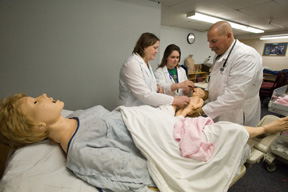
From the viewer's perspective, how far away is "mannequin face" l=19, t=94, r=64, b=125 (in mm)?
838

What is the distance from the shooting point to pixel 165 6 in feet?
8.23

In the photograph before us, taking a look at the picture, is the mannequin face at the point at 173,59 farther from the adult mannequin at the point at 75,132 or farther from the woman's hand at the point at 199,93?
Answer: the adult mannequin at the point at 75,132

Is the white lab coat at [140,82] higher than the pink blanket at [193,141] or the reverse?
higher

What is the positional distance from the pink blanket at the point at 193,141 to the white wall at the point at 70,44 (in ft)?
4.88

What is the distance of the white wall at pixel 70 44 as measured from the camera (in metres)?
1.43

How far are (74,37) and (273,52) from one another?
7967mm

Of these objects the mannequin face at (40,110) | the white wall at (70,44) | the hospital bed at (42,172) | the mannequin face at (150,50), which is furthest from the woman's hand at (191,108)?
the white wall at (70,44)

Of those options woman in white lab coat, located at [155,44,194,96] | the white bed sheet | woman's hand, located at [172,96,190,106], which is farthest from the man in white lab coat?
the white bed sheet

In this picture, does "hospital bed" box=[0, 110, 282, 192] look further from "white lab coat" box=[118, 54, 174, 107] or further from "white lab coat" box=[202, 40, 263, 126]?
"white lab coat" box=[118, 54, 174, 107]

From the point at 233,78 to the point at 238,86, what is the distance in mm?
96

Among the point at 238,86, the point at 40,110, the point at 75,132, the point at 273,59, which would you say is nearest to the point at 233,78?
the point at 238,86

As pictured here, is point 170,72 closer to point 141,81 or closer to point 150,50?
point 150,50

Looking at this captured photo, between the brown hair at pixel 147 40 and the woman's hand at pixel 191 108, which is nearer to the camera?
the woman's hand at pixel 191 108

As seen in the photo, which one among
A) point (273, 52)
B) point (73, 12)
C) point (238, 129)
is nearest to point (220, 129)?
point (238, 129)
